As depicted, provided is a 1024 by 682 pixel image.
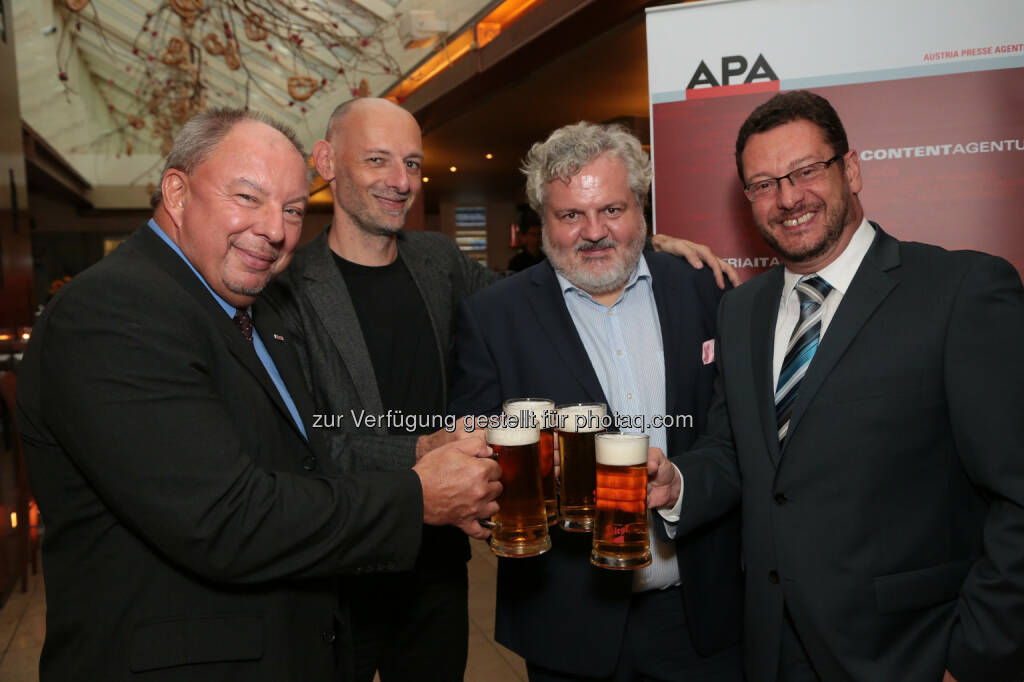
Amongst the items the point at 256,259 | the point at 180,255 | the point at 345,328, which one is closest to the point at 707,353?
the point at 345,328

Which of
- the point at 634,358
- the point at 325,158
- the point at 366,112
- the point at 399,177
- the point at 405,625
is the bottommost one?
the point at 405,625

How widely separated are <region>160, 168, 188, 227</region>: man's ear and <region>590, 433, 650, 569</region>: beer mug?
107 cm

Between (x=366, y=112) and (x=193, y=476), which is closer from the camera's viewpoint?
(x=193, y=476)

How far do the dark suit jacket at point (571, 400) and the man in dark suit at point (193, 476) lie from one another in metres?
0.56

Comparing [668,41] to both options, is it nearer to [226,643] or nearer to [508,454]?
[508,454]

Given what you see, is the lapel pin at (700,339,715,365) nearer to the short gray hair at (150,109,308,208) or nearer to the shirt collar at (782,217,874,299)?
the shirt collar at (782,217,874,299)

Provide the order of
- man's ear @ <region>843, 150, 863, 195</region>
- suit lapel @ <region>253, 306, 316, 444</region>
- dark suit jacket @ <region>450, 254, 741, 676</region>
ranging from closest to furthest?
1. suit lapel @ <region>253, 306, 316, 444</region>
2. man's ear @ <region>843, 150, 863, 195</region>
3. dark suit jacket @ <region>450, 254, 741, 676</region>

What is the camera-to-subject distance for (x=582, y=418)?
1729 mm

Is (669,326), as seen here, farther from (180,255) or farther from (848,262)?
(180,255)

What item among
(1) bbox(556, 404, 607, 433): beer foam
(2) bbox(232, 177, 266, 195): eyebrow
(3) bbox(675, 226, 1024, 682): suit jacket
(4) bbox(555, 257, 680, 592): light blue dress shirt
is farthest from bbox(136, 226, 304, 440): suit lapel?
(3) bbox(675, 226, 1024, 682): suit jacket

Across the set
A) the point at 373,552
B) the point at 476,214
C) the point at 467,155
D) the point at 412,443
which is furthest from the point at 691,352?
the point at 476,214

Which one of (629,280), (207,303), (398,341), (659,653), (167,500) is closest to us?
(167,500)

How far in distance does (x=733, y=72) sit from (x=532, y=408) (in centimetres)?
187

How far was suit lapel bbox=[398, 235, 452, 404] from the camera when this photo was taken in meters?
2.56
